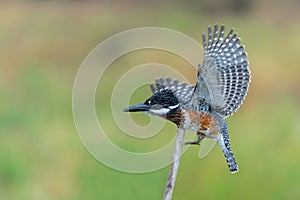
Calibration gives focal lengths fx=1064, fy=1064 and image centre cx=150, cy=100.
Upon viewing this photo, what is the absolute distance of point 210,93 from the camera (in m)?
4.51

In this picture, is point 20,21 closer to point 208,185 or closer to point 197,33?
point 197,33

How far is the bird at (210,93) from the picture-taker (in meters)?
4.49

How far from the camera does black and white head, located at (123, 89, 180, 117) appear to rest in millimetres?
4455

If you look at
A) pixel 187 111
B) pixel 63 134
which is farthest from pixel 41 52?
pixel 187 111

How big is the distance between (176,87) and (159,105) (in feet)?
0.78

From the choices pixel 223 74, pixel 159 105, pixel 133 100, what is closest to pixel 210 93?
pixel 223 74

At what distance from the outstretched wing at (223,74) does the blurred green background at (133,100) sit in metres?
1.58

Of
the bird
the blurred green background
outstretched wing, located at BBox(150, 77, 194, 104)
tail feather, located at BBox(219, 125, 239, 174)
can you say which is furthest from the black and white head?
the blurred green background

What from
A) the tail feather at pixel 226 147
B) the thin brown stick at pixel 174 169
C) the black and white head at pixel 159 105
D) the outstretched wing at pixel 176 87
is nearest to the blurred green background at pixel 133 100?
the tail feather at pixel 226 147

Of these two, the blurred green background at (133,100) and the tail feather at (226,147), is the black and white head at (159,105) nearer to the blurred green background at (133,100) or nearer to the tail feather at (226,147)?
the tail feather at (226,147)

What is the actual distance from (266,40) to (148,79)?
396 cm

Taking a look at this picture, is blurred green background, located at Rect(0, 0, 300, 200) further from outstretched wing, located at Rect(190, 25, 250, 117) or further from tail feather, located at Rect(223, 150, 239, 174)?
outstretched wing, located at Rect(190, 25, 250, 117)

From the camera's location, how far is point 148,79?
7.73m

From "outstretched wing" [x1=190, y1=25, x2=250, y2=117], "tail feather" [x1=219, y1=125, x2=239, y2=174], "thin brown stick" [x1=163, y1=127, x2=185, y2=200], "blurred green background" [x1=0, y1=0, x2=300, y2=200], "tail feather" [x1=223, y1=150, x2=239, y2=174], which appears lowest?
"thin brown stick" [x1=163, y1=127, x2=185, y2=200]
